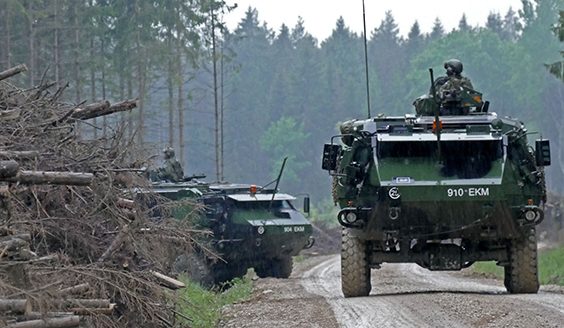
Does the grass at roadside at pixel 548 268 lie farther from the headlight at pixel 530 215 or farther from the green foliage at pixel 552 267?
the headlight at pixel 530 215

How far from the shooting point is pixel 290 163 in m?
72.3

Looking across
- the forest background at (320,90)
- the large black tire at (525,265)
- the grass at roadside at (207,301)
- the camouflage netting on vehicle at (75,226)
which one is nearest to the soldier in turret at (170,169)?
the grass at roadside at (207,301)

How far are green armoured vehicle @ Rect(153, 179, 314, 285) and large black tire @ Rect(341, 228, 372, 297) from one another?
4.18 metres

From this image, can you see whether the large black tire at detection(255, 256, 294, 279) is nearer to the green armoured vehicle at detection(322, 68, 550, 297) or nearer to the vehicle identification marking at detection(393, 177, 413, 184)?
the green armoured vehicle at detection(322, 68, 550, 297)

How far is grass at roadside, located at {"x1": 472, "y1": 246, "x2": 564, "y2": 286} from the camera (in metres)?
16.6

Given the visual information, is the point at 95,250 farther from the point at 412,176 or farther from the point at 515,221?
the point at 515,221

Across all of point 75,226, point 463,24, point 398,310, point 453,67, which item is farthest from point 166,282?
point 463,24

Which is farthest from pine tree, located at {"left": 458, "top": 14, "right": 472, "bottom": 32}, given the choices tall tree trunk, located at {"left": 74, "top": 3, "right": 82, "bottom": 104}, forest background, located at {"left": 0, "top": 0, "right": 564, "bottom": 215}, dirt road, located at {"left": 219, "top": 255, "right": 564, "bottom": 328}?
dirt road, located at {"left": 219, "top": 255, "right": 564, "bottom": 328}

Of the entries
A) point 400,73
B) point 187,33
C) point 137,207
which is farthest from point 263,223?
point 400,73

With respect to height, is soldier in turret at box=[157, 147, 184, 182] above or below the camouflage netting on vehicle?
above

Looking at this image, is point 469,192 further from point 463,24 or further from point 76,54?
point 463,24

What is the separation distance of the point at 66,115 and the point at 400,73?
79194mm

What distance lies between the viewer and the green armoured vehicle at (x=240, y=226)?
1712cm

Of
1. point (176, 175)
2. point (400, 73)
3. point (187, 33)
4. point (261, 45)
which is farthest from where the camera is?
point (261, 45)
